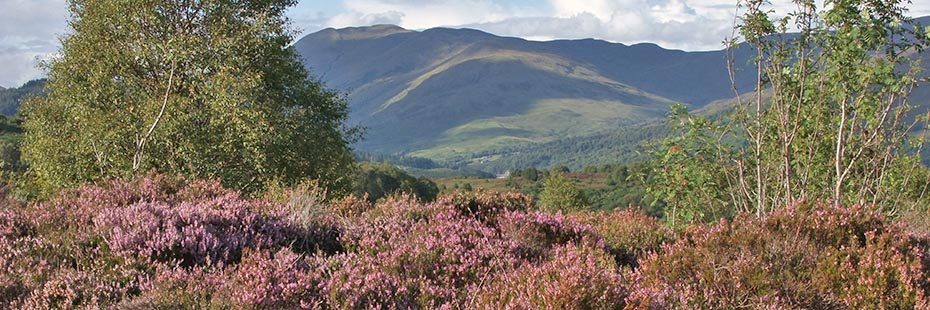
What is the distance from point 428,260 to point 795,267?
3093mm

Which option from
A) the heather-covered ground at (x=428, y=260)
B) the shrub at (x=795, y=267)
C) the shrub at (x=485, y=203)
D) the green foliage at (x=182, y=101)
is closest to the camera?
the heather-covered ground at (x=428, y=260)

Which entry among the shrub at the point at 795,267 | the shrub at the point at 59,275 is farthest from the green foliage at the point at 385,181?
the shrub at the point at 795,267

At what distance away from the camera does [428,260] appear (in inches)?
235

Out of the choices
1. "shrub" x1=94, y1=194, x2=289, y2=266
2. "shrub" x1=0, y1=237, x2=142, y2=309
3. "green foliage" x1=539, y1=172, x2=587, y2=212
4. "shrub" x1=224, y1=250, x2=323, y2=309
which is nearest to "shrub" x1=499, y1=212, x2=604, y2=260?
"shrub" x1=224, y1=250, x2=323, y2=309

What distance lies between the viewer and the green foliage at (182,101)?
25328 mm

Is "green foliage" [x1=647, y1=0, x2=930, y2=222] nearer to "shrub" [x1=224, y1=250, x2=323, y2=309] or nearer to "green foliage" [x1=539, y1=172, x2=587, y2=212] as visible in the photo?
"shrub" [x1=224, y1=250, x2=323, y2=309]

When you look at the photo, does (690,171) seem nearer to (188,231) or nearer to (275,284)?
(188,231)

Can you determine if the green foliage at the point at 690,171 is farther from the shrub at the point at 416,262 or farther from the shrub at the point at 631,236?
the shrub at the point at 416,262

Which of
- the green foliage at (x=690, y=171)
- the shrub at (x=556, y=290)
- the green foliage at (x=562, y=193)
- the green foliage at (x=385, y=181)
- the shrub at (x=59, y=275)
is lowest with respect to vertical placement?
the green foliage at (x=385, y=181)

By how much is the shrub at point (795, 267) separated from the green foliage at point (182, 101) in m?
20.8

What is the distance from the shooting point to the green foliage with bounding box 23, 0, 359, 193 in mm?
25328

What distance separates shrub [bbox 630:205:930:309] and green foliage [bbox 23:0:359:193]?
68.4 feet

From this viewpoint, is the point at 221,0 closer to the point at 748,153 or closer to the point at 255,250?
the point at 748,153

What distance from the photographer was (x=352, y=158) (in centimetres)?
3503
